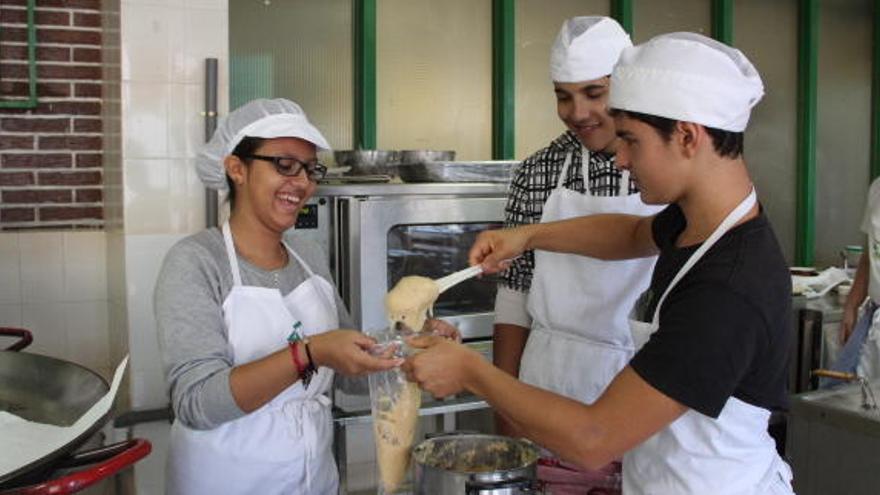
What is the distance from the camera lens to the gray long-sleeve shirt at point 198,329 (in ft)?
5.35

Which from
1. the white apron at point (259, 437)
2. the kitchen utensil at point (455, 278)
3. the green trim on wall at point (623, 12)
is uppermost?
the green trim on wall at point (623, 12)

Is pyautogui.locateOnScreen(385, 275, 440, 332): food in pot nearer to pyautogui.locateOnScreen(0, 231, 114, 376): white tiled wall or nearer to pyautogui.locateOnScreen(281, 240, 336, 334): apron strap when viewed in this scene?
pyautogui.locateOnScreen(281, 240, 336, 334): apron strap

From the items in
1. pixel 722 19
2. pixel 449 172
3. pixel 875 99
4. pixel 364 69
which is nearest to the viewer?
pixel 449 172

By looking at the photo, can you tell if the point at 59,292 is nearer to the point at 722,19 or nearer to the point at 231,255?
the point at 231,255

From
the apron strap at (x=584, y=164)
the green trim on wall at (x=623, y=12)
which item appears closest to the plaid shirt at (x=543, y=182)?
the apron strap at (x=584, y=164)

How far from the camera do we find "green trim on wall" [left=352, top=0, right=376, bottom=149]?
3959 millimetres

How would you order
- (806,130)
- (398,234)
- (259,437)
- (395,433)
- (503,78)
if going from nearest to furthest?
(395,433) < (259,437) < (398,234) < (503,78) < (806,130)

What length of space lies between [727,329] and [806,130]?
4587mm

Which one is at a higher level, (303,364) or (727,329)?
(727,329)

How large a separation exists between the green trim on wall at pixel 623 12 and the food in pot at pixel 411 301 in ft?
11.0

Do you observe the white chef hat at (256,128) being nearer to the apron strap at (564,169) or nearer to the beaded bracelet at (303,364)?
the beaded bracelet at (303,364)

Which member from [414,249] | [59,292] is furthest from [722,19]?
[59,292]

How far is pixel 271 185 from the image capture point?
184 centimetres

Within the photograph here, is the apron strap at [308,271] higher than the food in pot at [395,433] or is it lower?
higher
